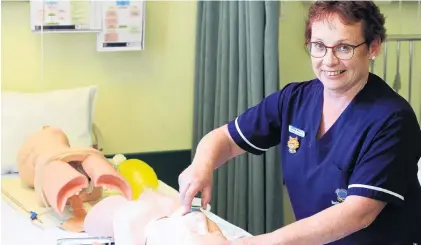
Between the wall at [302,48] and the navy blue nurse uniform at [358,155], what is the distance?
1.29 metres

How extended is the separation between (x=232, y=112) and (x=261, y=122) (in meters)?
1.10

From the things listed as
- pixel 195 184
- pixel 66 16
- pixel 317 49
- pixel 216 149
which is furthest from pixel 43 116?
pixel 317 49

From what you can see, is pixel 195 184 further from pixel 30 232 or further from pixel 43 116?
pixel 43 116

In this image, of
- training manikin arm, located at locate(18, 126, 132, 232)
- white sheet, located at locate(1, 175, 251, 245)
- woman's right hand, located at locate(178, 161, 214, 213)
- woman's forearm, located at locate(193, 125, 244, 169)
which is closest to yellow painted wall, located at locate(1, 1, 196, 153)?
training manikin arm, located at locate(18, 126, 132, 232)

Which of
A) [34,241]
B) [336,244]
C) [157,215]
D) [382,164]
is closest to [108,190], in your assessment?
[34,241]

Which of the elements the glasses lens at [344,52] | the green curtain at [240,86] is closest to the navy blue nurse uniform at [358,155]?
the glasses lens at [344,52]

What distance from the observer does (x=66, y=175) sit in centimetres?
218

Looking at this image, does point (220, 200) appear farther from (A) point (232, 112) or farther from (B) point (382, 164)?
(B) point (382, 164)

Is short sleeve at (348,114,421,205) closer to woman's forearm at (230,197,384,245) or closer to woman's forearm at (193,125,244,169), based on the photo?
woman's forearm at (230,197,384,245)

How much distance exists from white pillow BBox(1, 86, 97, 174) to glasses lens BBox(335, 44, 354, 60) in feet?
4.91

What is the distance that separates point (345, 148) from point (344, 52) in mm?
231

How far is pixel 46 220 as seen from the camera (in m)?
2.21

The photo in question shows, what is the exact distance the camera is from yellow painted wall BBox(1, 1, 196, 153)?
295 cm

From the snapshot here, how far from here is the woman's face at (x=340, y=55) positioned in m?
1.60
